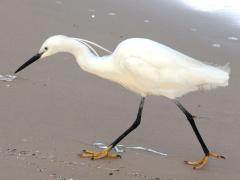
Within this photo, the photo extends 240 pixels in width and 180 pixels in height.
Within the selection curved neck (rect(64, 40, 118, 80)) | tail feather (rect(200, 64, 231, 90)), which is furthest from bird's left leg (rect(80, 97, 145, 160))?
tail feather (rect(200, 64, 231, 90))

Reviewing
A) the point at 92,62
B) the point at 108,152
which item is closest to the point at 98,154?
the point at 108,152

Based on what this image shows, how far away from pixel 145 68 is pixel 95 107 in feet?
2.61

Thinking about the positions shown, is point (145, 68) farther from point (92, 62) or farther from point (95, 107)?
point (95, 107)

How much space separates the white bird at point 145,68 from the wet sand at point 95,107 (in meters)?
0.22

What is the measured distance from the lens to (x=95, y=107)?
185 inches

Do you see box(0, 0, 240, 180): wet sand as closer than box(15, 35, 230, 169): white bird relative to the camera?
Yes

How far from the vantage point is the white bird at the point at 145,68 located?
405 centimetres

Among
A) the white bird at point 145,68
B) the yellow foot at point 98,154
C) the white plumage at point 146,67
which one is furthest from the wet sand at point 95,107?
the white plumage at point 146,67

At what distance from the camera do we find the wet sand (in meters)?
3.84

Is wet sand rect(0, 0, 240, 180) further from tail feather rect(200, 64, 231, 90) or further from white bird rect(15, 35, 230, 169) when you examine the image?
tail feather rect(200, 64, 231, 90)

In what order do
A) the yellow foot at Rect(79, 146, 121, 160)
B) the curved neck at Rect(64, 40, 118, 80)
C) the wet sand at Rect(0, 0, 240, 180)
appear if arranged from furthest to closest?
the curved neck at Rect(64, 40, 118, 80), the yellow foot at Rect(79, 146, 121, 160), the wet sand at Rect(0, 0, 240, 180)

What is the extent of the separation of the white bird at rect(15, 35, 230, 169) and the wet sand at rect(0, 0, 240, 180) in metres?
0.22

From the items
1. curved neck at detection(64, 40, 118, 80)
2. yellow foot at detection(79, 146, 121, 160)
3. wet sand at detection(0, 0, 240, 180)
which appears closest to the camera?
wet sand at detection(0, 0, 240, 180)

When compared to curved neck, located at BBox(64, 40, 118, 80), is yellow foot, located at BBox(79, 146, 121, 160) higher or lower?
lower
